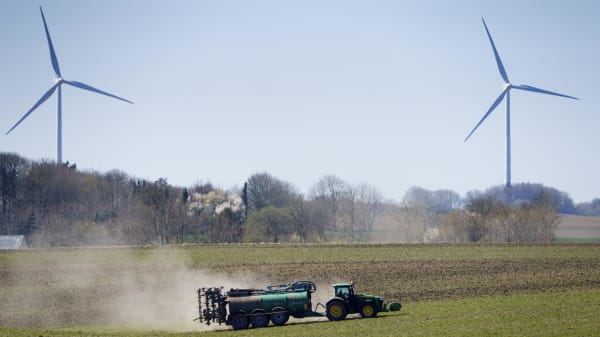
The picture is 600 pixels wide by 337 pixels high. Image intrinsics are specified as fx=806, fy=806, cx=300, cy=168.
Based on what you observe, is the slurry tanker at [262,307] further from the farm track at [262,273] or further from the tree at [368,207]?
the tree at [368,207]

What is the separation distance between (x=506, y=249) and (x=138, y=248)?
3754 cm

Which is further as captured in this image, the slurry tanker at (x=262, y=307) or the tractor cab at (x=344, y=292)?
the tractor cab at (x=344, y=292)

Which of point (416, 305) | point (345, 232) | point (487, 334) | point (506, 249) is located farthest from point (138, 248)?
point (345, 232)

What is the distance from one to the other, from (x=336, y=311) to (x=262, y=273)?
75.5ft

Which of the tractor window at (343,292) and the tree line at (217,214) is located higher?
the tree line at (217,214)

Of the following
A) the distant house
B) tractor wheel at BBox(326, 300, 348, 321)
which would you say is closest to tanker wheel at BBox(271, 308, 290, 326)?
tractor wheel at BBox(326, 300, 348, 321)

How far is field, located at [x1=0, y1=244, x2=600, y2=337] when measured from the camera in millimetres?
37250

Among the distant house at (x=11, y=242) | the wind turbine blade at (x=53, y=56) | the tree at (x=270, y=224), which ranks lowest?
the distant house at (x=11, y=242)

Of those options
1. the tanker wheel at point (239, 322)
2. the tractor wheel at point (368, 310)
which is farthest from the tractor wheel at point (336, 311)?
the tanker wheel at point (239, 322)

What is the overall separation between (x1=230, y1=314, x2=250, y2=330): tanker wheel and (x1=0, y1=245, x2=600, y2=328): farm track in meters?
9.92

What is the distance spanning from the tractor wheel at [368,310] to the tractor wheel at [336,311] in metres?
1.11

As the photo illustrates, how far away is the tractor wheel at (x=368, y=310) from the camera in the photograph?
134 ft

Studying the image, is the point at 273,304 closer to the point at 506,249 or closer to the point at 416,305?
the point at 416,305

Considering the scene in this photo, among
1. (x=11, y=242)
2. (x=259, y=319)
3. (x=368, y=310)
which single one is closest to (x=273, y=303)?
(x=259, y=319)
